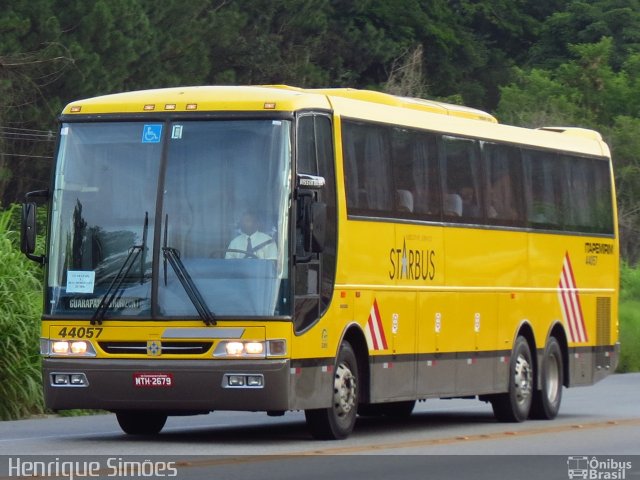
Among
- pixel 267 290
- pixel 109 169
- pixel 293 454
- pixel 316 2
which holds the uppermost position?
pixel 316 2

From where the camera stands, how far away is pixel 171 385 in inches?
604

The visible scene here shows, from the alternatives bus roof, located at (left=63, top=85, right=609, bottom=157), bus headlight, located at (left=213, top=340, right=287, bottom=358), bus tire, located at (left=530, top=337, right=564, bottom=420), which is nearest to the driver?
bus headlight, located at (left=213, top=340, right=287, bottom=358)

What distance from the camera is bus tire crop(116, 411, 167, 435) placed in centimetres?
1697

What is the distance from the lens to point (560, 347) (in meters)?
22.2

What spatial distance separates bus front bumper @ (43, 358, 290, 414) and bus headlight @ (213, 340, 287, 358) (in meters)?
0.06

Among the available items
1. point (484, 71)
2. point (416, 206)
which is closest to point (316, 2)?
point (484, 71)

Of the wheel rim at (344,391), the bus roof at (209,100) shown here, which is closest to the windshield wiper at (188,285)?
the bus roof at (209,100)

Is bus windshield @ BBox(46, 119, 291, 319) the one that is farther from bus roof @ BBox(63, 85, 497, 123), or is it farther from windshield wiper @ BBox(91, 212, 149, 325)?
bus roof @ BBox(63, 85, 497, 123)

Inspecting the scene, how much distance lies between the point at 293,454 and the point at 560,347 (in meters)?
8.16

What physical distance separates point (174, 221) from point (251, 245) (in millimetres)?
749

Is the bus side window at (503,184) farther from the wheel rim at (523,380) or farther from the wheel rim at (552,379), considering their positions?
the wheel rim at (552,379)

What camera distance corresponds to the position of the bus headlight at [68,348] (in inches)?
617

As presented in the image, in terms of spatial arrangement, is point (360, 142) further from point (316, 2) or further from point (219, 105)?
point (316, 2)

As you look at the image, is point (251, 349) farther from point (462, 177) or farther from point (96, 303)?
point (462, 177)
